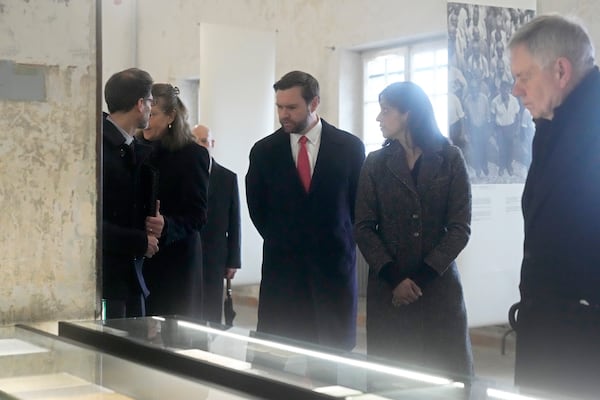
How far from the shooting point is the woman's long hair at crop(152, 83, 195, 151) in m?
3.92

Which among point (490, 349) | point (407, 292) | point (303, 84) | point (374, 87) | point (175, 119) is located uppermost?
point (374, 87)

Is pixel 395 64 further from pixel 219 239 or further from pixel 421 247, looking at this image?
pixel 421 247

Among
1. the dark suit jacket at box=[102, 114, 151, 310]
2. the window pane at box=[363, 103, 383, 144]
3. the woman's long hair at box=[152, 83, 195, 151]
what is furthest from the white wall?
the dark suit jacket at box=[102, 114, 151, 310]

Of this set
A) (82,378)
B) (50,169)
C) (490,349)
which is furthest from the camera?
(490,349)

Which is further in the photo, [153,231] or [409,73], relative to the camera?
[409,73]

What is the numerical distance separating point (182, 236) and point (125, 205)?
0.53 metres

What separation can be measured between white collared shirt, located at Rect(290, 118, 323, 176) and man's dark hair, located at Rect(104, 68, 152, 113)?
73 centimetres

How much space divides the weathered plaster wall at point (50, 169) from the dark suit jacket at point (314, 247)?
1322mm

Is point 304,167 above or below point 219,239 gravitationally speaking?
above

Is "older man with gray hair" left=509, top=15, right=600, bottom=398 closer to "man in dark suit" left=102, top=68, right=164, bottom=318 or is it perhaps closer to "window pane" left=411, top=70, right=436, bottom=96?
"man in dark suit" left=102, top=68, right=164, bottom=318

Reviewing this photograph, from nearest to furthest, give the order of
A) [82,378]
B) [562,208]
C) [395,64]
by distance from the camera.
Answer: [82,378], [562,208], [395,64]

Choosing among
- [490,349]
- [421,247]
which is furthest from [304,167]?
[490,349]

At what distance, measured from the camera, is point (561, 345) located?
85.0 inches

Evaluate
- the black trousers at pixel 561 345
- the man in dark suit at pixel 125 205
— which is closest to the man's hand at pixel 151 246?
the man in dark suit at pixel 125 205
